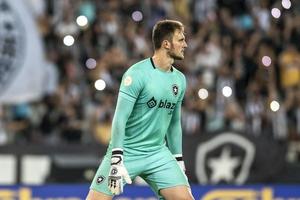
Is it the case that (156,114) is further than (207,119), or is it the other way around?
(207,119)

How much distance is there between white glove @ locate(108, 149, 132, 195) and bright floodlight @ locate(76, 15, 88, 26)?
9.01 m

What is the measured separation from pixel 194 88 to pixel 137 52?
4.02 ft

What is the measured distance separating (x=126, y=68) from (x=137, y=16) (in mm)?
1500

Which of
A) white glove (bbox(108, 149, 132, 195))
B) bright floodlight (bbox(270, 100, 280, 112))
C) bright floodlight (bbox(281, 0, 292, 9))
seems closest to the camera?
white glove (bbox(108, 149, 132, 195))

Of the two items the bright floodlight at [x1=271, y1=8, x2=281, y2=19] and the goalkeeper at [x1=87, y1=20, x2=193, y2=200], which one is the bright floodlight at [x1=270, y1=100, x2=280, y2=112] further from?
the goalkeeper at [x1=87, y1=20, x2=193, y2=200]

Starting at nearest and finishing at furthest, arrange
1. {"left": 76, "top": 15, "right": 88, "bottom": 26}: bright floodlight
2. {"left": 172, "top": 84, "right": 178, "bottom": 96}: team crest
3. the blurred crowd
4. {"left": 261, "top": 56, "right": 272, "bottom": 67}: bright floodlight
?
{"left": 172, "top": 84, "right": 178, "bottom": 96}: team crest
the blurred crowd
{"left": 261, "top": 56, "right": 272, "bottom": 67}: bright floodlight
{"left": 76, "top": 15, "right": 88, "bottom": 26}: bright floodlight

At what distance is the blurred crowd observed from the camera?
15789 mm

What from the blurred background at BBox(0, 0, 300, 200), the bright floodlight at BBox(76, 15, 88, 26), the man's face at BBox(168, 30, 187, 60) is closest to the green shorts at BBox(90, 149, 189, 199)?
the man's face at BBox(168, 30, 187, 60)

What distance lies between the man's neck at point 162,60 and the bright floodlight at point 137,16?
884cm

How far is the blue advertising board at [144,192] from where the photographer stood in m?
12.8

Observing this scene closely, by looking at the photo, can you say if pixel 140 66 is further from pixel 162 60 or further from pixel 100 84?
pixel 100 84

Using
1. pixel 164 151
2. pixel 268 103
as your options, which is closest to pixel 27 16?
pixel 268 103

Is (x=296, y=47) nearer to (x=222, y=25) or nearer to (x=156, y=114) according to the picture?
(x=222, y=25)

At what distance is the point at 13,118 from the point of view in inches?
634
